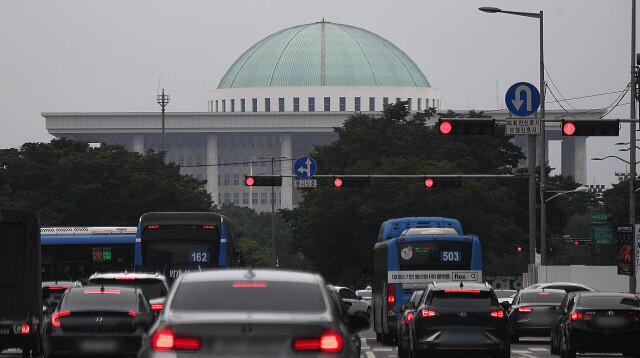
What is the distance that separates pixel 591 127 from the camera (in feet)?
106

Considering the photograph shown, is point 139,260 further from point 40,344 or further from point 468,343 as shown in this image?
point 468,343

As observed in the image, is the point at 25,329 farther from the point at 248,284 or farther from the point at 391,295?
the point at 248,284

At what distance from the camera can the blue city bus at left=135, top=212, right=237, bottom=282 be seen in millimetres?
35094

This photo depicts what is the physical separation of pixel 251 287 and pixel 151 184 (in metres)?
73.1

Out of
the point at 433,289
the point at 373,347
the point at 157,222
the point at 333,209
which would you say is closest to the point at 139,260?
the point at 157,222

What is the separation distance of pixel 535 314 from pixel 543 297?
17.9 inches

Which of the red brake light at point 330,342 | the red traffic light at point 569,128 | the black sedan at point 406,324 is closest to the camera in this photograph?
the red brake light at point 330,342

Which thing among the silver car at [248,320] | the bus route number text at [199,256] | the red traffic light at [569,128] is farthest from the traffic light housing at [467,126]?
the silver car at [248,320]

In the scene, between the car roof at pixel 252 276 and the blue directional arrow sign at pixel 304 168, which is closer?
the car roof at pixel 252 276

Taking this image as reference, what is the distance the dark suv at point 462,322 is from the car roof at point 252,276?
9536 millimetres

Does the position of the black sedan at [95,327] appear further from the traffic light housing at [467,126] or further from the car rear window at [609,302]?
the traffic light housing at [467,126]

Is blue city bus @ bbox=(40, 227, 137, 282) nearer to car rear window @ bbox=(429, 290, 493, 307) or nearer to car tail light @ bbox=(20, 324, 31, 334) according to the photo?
car tail light @ bbox=(20, 324, 31, 334)

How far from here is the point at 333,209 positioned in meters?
81.4

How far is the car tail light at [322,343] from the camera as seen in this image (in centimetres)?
1132
